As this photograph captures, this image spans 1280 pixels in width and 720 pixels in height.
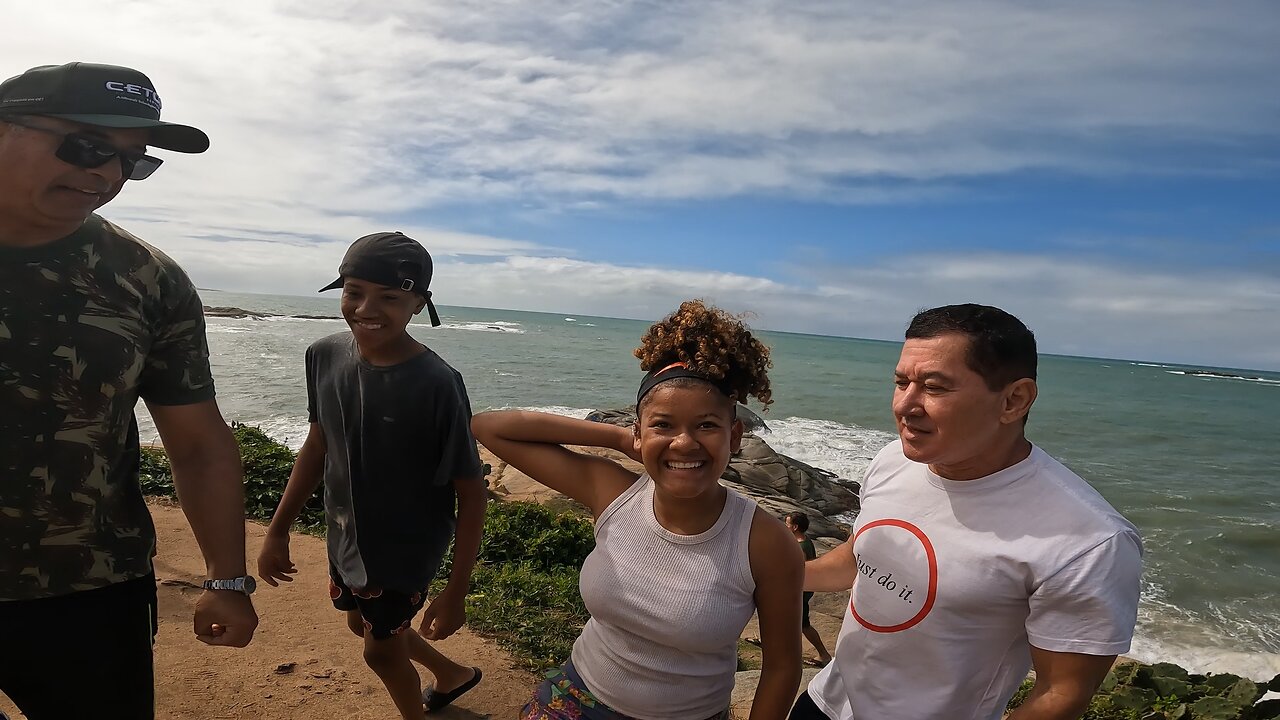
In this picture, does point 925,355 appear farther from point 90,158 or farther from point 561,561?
point 561,561

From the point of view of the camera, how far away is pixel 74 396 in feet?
6.16

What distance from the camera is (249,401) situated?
59.8 ft

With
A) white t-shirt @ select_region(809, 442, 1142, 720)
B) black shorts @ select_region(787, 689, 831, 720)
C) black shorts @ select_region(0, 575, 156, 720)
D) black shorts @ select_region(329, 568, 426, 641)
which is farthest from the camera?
→ black shorts @ select_region(329, 568, 426, 641)

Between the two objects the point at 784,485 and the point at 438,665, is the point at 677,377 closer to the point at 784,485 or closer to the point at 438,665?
the point at 438,665

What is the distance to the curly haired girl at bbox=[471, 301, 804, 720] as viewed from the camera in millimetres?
2020

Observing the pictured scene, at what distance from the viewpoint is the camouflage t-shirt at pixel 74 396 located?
1.82 metres

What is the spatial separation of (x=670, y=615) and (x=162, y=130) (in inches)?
76.4

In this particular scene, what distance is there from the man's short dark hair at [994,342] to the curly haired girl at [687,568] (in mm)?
568

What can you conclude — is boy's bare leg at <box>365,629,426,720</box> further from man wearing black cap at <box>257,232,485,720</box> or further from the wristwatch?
the wristwatch

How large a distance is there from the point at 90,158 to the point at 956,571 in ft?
8.23

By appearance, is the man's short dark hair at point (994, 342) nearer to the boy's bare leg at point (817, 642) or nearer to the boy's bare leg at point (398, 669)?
the boy's bare leg at point (398, 669)

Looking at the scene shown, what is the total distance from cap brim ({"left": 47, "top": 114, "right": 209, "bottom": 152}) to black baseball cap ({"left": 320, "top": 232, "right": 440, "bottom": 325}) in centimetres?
73

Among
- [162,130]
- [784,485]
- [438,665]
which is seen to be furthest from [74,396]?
[784,485]

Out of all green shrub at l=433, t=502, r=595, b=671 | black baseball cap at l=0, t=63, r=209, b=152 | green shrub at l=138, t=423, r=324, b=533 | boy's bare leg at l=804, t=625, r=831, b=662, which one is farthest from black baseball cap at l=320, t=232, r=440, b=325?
boy's bare leg at l=804, t=625, r=831, b=662
